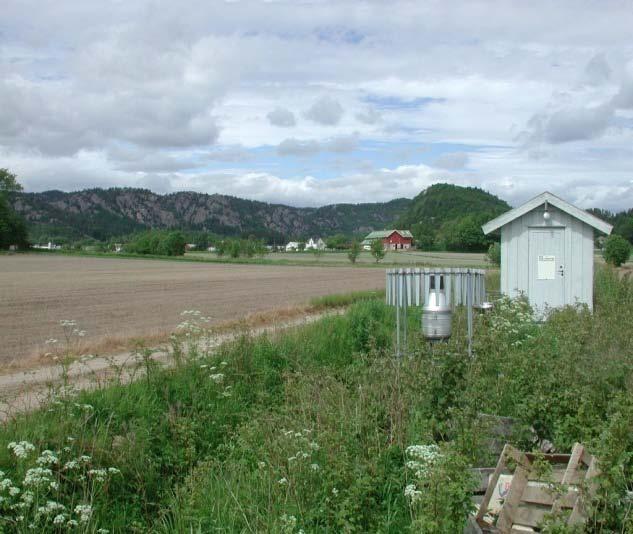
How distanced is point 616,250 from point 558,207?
5198cm

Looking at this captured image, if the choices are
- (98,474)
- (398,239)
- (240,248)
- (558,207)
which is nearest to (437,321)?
(98,474)

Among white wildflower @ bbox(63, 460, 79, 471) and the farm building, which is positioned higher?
the farm building

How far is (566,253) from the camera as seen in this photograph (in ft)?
58.1

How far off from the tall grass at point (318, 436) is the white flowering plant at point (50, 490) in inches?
1.2

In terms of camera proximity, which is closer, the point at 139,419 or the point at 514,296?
the point at 139,419

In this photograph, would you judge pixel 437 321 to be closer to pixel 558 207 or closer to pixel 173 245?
pixel 558 207

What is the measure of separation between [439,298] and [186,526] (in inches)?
237

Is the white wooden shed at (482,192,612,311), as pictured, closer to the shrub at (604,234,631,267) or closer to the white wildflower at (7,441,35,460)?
the white wildflower at (7,441,35,460)

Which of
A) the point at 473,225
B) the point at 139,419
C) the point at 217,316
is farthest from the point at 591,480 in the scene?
the point at 473,225

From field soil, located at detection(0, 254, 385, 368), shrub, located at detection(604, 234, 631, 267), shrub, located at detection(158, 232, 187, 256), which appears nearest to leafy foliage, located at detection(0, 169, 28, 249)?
shrub, located at detection(158, 232, 187, 256)

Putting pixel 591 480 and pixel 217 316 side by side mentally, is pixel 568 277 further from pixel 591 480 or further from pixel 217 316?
pixel 591 480

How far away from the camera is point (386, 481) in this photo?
5801 millimetres

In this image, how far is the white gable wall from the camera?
57.6 ft

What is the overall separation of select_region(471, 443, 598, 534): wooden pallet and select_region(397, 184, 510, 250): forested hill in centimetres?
10468
